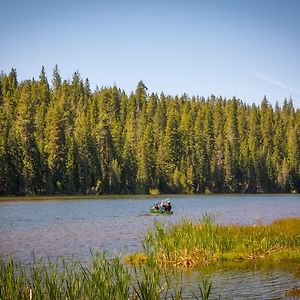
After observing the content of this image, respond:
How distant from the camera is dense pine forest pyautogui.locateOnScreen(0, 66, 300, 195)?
110 m

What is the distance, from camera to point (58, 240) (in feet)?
116

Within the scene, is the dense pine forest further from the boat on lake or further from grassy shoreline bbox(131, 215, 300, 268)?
grassy shoreline bbox(131, 215, 300, 268)

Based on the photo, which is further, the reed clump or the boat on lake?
the boat on lake

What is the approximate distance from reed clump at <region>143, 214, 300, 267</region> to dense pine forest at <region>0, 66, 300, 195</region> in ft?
263

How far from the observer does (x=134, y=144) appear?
140m

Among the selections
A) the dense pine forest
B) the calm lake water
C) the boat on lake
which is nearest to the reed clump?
the calm lake water

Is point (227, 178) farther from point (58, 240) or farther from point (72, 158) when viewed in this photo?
point (58, 240)

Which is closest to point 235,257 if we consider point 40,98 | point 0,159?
point 0,159

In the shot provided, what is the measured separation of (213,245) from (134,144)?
115 metres

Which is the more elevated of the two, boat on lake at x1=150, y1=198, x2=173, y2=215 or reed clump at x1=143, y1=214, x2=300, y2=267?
boat on lake at x1=150, y1=198, x2=173, y2=215

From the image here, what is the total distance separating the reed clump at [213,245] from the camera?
24.0m

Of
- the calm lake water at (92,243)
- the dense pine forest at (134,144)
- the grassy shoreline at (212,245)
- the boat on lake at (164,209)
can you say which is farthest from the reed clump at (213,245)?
the dense pine forest at (134,144)

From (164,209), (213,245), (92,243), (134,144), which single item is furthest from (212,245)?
(134,144)

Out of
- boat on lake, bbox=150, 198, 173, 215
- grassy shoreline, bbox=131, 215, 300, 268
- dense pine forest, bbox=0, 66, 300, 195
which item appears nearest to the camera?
grassy shoreline, bbox=131, 215, 300, 268
